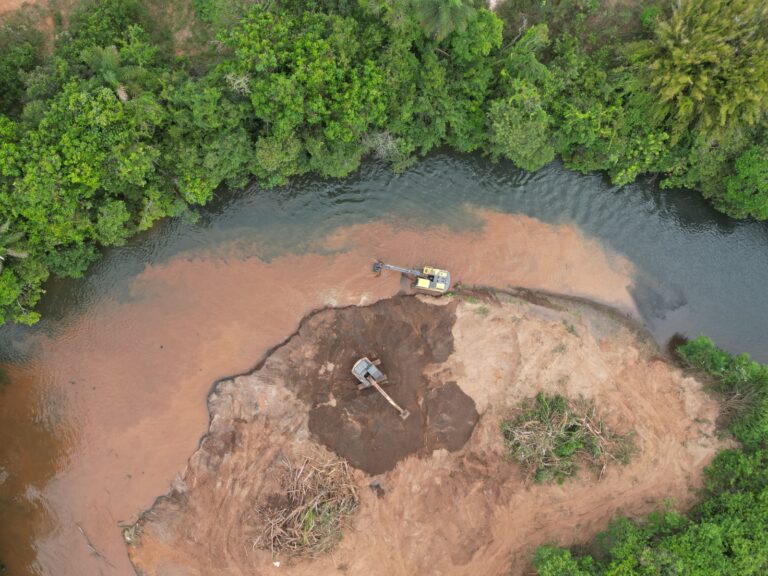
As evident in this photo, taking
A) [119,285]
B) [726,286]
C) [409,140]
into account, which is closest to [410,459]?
[409,140]

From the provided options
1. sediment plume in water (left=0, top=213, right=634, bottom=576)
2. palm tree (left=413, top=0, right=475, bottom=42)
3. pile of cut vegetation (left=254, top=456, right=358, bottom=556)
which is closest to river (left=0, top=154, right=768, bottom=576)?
sediment plume in water (left=0, top=213, right=634, bottom=576)

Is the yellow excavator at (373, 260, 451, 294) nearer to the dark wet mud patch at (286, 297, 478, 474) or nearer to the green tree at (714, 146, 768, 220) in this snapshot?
the dark wet mud patch at (286, 297, 478, 474)

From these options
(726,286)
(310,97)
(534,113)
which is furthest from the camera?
(726,286)

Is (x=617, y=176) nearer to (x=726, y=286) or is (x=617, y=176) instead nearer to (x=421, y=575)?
(x=726, y=286)

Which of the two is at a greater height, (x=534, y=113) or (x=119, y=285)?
(x=534, y=113)

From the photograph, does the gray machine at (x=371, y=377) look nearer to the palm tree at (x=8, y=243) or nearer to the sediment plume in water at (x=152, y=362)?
the sediment plume in water at (x=152, y=362)

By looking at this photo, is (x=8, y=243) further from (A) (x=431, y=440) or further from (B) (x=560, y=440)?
(B) (x=560, y=440)
